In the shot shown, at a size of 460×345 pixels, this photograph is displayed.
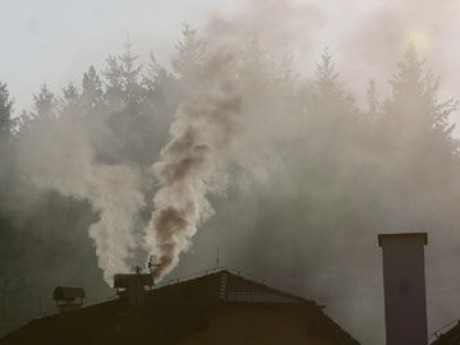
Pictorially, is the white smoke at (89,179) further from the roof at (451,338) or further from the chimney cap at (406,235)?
the roof at (451,338)

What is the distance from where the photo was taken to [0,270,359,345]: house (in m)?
29.7

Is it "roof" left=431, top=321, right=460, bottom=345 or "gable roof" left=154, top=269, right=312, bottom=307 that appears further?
"gable roof" left=154, top=269, right=312, bottom=307

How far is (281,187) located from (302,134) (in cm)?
556

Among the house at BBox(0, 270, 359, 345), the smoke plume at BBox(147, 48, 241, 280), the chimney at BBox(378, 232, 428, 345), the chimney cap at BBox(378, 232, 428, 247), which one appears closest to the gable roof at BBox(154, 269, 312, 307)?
the house at BBox(0, 270, 359, 345)

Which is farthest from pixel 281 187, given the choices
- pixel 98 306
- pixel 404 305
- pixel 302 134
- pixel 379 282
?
pixel 404 305

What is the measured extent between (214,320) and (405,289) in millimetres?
5980

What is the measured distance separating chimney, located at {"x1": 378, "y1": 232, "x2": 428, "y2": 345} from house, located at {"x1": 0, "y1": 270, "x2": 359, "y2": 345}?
296cm

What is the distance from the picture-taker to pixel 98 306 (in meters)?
34.4

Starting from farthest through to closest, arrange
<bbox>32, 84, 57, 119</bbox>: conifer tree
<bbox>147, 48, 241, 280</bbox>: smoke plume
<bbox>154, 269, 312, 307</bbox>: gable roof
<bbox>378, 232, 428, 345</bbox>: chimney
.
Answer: <bbox>32, 84, 57, 119</bbox>: conifer tree, <bbox>147, 48, 241, 280</bbox>: smoke plume, <bbox>154, 269, 312, 307</bbox>: gable roof, <bbox>378, 232, 428, 345</bbox>: chimney

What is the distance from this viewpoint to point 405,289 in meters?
29.1

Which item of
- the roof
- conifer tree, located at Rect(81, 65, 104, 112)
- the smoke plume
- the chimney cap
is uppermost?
conifer tree, located at Rect(81, 65, 104, 112)

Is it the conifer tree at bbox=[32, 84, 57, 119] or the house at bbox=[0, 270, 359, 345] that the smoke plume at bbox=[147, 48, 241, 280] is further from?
the conifer tree at bbox=[32, 84, 57, 119]

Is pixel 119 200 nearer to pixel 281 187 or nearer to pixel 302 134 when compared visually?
pixel 281 187

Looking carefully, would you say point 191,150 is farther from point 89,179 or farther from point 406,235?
point 89,179
